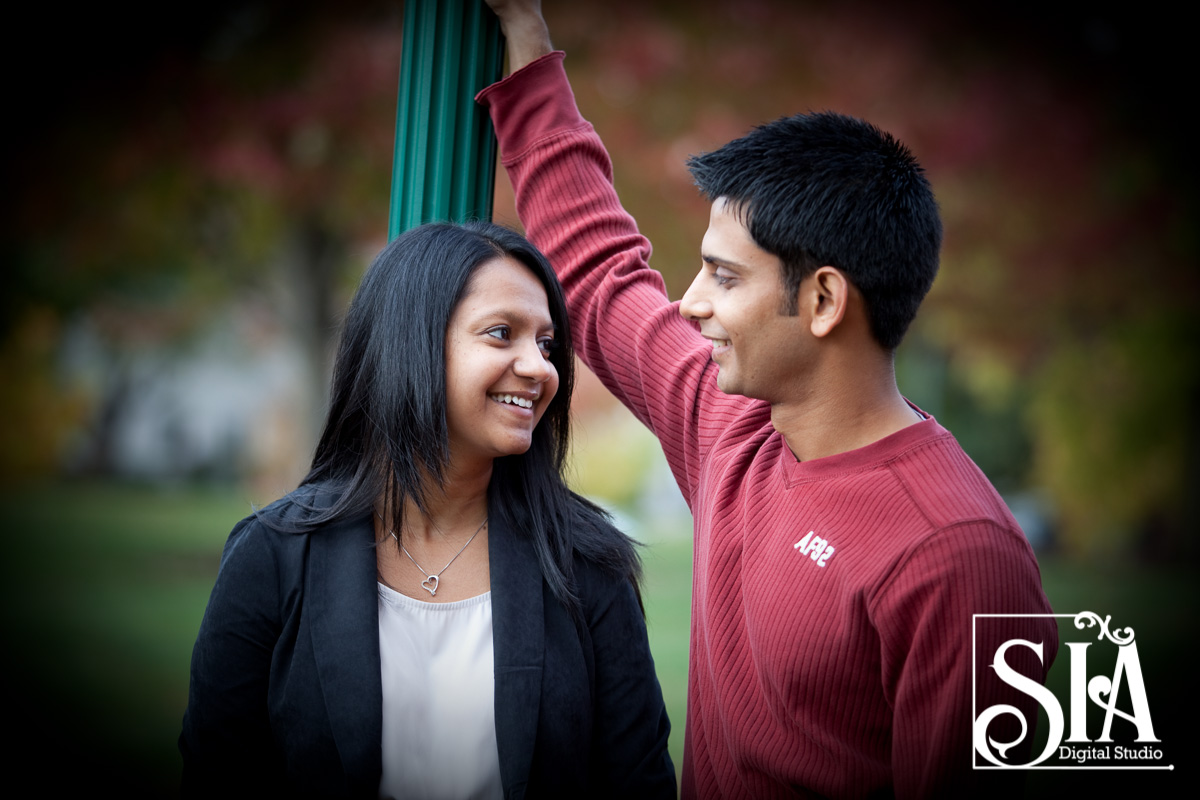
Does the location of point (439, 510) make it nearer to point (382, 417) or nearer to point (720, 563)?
point (382, 417)

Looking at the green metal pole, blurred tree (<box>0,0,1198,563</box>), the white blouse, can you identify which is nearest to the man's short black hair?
the green metal pole

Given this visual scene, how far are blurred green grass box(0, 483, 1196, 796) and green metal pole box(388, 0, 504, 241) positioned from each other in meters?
0.97

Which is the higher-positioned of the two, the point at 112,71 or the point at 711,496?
the point at 112,71

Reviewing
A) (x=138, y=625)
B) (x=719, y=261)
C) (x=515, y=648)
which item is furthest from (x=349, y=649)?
(x=138, y=625)

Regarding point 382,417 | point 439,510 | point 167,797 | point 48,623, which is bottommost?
point 167,797

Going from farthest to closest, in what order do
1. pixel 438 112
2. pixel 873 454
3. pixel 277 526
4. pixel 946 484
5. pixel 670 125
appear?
pixel 670 125 → pixel 438 112 → pixel 277 526 → pixel 873 454 → pixel 946 484

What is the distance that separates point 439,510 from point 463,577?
0.15 metres

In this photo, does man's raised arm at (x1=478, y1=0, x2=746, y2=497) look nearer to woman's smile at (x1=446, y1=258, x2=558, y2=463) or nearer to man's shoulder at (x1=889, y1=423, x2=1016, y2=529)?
woman's smile at (x1=446, y1=258, x2=558, y2=463)

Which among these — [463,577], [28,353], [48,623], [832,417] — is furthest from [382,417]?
[28,353]

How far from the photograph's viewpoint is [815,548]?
179 cm

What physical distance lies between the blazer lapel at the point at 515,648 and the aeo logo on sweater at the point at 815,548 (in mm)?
530

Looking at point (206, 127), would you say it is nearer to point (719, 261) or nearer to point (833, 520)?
point (719, 261)

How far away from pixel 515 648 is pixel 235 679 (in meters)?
0.50

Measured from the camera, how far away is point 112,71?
545cm
